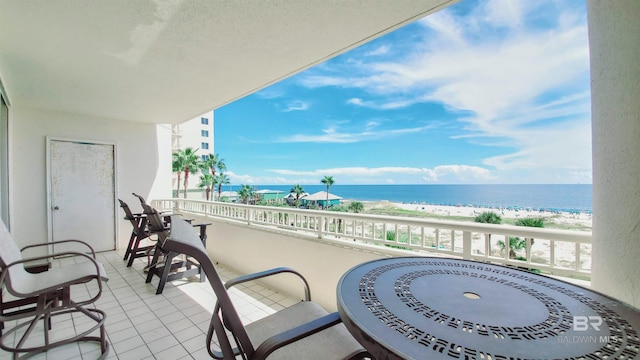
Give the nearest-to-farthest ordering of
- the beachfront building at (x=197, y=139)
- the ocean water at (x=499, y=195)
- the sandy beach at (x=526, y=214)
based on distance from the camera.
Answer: the sandy beach at (x=526, y=214) < the beachfront building at (x=197, y=139) < the ocean water at (x=499, y=195)

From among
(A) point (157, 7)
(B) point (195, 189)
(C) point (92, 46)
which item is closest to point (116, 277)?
(C) point (92, 46)

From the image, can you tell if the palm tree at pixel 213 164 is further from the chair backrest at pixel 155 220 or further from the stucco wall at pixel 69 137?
the chair backrest at pixel 155 220

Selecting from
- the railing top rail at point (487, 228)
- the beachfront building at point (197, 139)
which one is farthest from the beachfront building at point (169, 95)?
the beachfront building at point (197, 139)

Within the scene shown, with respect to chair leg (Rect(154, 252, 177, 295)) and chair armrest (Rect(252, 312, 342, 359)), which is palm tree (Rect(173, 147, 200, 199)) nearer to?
chair leg (Rect(154, 252, 177, 295))

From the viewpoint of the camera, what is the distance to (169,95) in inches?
146

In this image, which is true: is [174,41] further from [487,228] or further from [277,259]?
[487,228]

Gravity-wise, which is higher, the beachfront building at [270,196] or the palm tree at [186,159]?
the palm tree at [186,159]

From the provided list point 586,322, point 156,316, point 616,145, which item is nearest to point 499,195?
point 616,145

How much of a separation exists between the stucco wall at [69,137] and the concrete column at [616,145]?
6.49 m

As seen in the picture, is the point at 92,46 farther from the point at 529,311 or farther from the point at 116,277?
the point at 529,311

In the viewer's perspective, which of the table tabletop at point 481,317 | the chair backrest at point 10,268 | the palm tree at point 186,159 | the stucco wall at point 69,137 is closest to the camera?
the table tabletop at point 481,317

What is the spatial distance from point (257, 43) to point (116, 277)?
12.3ft

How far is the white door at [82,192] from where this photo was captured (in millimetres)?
4449

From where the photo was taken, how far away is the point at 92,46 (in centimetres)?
236
